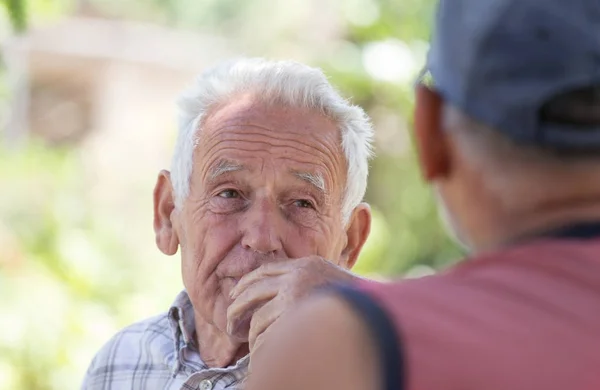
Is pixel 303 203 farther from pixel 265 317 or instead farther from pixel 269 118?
pixel 265 317

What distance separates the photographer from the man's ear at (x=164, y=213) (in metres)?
3.02

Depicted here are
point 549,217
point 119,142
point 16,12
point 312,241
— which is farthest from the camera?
point 119,142

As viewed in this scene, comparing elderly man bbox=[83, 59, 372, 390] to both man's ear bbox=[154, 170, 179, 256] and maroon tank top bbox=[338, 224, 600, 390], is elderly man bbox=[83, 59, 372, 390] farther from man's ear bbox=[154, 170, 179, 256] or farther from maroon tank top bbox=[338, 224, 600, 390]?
maroon tank top bbox=[338, 224, 600, 390]

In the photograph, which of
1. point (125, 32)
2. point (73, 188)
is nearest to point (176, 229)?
point (73, 188)

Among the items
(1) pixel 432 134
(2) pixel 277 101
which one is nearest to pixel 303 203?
(2) pixel 277 101

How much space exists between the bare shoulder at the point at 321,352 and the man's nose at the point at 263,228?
138 cm

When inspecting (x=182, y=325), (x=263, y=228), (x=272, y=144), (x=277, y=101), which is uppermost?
(x=277, y=101)

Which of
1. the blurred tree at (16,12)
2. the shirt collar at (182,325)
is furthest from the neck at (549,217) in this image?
the blurred tree at (16,12)

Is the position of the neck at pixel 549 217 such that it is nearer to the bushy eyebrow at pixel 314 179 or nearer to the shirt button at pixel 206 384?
the bushy eyebrow at pixel 314 179

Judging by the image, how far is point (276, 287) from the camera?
2.28 meters

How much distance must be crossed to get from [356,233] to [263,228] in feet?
1.45

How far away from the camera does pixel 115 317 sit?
7238 mm

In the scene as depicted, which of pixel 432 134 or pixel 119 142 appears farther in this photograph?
pixel 119 142

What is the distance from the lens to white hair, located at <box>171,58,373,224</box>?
279 cm
